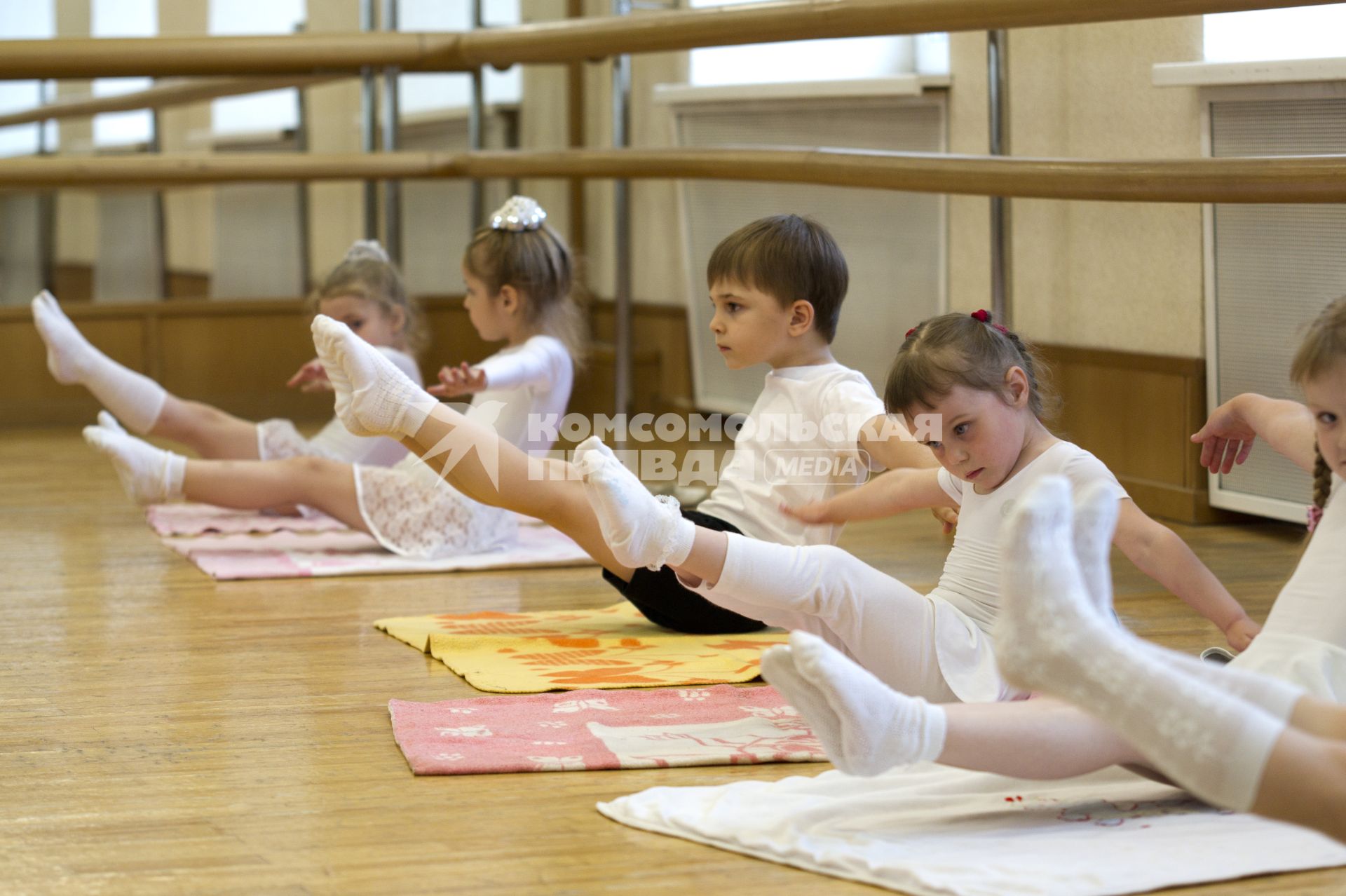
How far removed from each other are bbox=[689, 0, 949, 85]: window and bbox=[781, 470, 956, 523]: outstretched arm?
1577 millimetres

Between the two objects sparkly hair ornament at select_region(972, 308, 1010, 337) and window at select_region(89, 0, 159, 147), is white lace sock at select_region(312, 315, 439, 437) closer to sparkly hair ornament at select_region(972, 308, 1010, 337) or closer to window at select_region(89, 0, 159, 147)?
sparkly hair ornament at select_region(972, 308, 1010, 337)

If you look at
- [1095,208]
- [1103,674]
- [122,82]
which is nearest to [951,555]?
[1103,674]

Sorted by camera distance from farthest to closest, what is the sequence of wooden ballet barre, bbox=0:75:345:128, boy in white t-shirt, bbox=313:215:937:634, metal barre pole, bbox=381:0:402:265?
wooden ballet barre, bbox=0:75:345:128, metal barre pole, bbox=381:0:402:265, boy in white t-shirt, bbox=313:215:937:634

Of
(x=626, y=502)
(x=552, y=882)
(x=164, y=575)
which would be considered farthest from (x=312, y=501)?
(x=552, y=882)

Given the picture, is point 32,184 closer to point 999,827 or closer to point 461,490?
point 461,490

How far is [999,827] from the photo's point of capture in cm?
113

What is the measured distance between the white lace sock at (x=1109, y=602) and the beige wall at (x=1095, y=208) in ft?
5.05

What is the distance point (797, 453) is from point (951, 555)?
35 cm

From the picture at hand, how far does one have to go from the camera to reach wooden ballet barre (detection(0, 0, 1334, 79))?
2.39 meters

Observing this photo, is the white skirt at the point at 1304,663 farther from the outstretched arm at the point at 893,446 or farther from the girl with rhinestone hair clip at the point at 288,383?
the girl with rhinestone hair clip at the point at 288,383

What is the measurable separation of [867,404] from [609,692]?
41 centimetres

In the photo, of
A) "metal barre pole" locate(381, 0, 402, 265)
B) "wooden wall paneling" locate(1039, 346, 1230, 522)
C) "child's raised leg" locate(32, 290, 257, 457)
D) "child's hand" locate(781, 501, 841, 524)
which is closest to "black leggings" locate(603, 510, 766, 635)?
"child's hand" locate(781, 501, 841, 524)

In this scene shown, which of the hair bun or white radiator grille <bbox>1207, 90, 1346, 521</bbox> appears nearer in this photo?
white radiator grille <bbox>1207, 90, 1346, 521</bbox>

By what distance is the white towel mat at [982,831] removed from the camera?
1.04 meters
